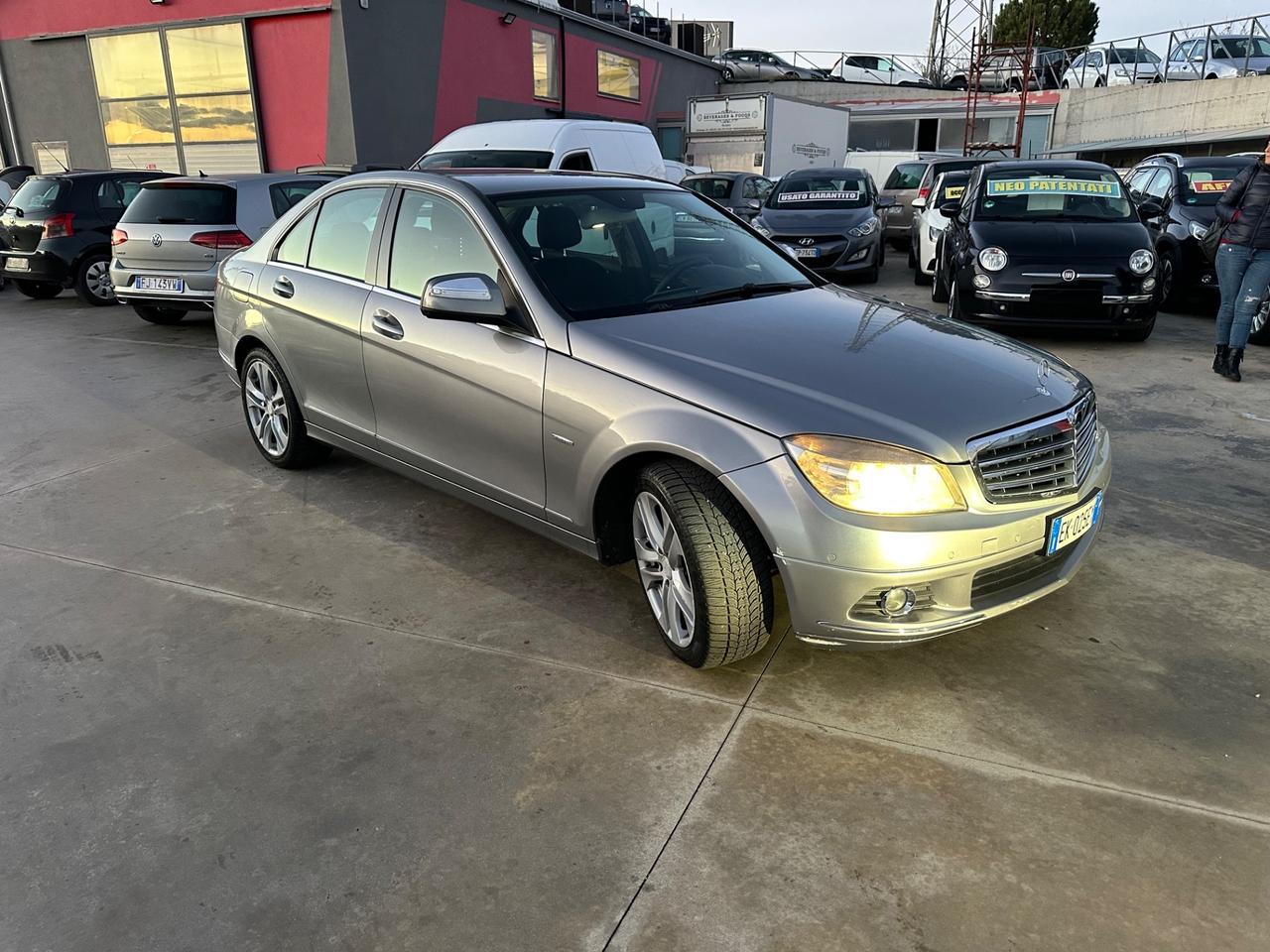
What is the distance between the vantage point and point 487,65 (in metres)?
19.4

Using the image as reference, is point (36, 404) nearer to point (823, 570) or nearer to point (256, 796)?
point (256, 796)

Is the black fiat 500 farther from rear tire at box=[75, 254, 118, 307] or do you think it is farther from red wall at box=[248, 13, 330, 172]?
red wall at box=[248, 13, 330, 172]

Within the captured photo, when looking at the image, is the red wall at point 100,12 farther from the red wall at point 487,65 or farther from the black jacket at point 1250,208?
the black jacket at point 1250,208

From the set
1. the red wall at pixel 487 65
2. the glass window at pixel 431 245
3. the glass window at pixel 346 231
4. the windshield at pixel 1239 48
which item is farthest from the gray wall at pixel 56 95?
the windshield at pixel 1239 48

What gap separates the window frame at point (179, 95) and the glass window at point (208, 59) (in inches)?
2.2

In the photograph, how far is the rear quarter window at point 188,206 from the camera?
8.63 metres

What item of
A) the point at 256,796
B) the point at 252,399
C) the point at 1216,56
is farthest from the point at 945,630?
the point at 1216,56

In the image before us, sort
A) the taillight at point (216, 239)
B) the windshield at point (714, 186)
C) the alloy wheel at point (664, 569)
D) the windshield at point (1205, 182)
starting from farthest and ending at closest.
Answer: the windshield at point (714, 186)
the windshield at point (1205, 182)
the taillight at point (216, 239)
the alloy wheel at point (664, 569)

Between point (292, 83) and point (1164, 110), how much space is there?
23335mm

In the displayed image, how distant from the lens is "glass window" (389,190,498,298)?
3.62 m

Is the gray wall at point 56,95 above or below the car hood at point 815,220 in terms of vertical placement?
above

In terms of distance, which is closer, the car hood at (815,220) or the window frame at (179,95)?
the car hood at (815,220)

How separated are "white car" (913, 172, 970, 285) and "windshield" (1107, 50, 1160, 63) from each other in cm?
1907

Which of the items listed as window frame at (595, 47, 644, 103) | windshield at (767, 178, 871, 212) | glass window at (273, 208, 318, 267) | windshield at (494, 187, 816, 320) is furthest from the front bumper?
window frame at (595, 47, 644, 103)
